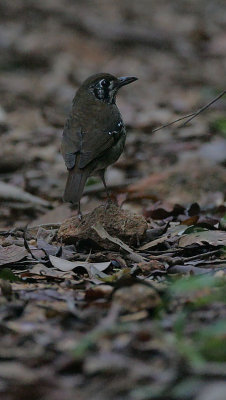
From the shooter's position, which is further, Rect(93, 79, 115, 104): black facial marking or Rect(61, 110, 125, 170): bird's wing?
Rect(93, 79, 115, 104): black facial marking

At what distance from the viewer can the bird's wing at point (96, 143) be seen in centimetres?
572

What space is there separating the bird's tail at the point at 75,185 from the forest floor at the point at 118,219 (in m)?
0.16

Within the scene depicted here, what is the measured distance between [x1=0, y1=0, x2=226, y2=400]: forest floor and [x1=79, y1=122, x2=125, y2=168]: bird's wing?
565 millimetres

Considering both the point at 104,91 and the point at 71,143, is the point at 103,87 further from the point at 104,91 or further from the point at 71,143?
the point at 71,143

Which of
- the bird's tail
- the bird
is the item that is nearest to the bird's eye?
the bird

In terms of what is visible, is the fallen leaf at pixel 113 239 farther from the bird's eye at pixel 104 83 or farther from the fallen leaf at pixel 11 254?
the bird's eye at pixel 104 83

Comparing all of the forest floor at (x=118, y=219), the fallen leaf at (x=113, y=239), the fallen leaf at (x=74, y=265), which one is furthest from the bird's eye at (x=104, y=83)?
the fallen leaf at (x=74, y=265)

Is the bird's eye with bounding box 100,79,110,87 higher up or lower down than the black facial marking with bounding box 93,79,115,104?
higher up

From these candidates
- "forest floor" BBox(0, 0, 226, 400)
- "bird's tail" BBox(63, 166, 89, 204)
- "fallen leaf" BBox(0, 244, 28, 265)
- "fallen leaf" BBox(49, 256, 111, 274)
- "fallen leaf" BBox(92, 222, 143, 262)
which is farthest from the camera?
"bird's tail" BBox(63, 166, 89, 204)

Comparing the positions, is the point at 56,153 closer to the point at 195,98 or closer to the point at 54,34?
the point at 195,98

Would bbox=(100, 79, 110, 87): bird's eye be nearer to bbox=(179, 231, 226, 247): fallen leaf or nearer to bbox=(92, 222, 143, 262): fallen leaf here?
bbox=(92, 222, 143, 262): fallen leaf

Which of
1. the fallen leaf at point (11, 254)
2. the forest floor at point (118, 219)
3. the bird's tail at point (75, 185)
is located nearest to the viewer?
the forest floor at point (118, 219)

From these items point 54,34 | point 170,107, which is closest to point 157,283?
point 170,107

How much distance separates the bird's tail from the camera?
17.9 ft
